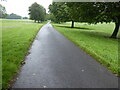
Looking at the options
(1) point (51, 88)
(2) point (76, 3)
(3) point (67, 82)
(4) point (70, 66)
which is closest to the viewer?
(1) point (51, 88)

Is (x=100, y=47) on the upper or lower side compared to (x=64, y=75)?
upper

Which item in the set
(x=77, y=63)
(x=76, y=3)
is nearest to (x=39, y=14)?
(x=76, y=3)

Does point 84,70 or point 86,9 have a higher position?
point 86,9

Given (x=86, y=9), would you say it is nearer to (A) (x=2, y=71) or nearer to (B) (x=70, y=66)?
(B) (x=70, y=66)

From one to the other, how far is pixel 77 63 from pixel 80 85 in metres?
1.96

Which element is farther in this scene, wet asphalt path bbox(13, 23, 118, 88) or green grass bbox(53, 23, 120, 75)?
green grass bbox(53, 23, 120, 75)

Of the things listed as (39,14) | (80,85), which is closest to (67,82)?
Result: (80,85)

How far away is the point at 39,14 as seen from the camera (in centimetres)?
6631

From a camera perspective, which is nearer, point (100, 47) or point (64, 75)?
point (64, 75)

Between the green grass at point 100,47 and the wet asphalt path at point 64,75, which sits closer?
the wet asphalt path at point 64,75

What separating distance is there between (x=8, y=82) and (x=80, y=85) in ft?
6.64

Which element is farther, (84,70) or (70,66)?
(70,66)

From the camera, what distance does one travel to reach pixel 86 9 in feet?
53.0

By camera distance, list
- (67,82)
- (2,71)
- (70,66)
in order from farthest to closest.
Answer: (70,66) → (2,71) → (67,82)
